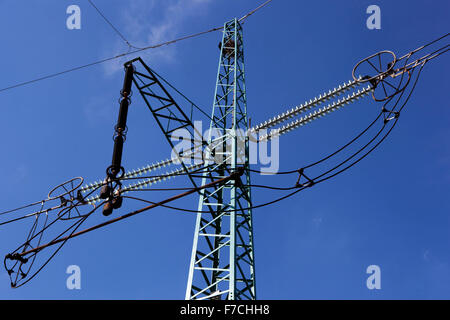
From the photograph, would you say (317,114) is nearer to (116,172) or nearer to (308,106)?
(308,106)

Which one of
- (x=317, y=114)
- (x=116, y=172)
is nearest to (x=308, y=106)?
(x=317, y=114)

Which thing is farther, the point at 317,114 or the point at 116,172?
the point at 317,114

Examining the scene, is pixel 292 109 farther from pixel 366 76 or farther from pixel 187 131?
pixel 366 76

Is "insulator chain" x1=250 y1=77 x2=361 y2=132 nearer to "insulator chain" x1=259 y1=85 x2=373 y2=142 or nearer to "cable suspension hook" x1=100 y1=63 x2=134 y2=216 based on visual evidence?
"insulator chain" x1=259 y1=85 x2=373 y2=142

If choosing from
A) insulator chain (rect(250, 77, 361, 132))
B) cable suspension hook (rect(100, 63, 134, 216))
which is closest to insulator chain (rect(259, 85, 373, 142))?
insulator chain (rect(250, 77, 361, 132))

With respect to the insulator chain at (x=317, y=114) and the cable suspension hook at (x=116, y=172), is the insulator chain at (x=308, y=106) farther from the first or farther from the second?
the cable suspension hook at (x=116, y=172)

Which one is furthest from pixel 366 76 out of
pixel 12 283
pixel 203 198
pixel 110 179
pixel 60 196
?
pixel 12 283

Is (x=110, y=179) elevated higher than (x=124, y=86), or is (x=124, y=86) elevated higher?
(x=124, y=86)

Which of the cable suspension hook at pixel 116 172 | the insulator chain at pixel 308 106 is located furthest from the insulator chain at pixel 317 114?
the cable suspension hook at pixel 116 172

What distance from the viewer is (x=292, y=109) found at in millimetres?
27328

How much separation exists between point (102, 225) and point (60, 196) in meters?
4.66
